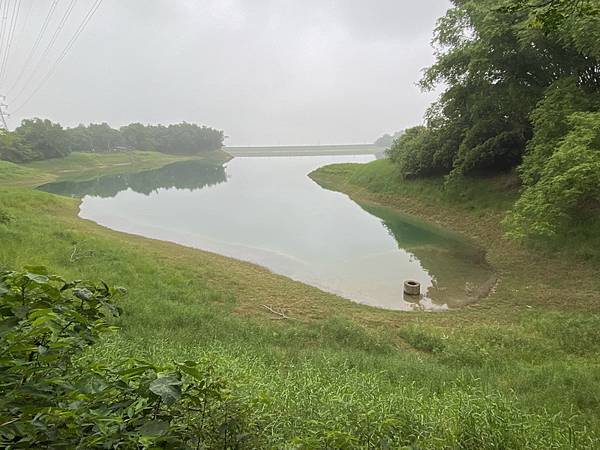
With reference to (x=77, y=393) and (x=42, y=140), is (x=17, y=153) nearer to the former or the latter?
(x=42, y=140)

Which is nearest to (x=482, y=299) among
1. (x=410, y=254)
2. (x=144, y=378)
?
(x=410, y=254)

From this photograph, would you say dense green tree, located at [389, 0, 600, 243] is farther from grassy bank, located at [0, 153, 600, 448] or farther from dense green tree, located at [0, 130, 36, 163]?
dense green tree, located at [0, 130, 36, 163]

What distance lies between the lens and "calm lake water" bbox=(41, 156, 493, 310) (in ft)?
37.7

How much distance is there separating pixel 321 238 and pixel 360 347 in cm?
1112

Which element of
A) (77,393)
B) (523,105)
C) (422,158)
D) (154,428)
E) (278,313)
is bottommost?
(278,313)

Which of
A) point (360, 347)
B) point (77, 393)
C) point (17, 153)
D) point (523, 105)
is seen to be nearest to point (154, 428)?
point (77, 393)

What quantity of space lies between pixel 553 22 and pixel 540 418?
11.2 ft

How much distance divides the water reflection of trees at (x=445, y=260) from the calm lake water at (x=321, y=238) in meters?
0.03

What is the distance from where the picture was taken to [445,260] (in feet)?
44.5

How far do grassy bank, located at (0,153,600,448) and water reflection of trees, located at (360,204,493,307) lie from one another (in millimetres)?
705

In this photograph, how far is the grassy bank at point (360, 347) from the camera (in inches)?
105

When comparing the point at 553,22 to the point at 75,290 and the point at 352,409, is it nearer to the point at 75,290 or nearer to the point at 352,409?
the point at 352,409

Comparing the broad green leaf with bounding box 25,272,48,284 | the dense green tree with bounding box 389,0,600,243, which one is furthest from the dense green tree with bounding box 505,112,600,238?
the broad green leaf with bounding box 25,272,48,284

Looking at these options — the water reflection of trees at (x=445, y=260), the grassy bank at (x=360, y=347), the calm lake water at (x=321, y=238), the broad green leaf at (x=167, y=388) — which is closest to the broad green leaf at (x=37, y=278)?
the broad green leaf at (x=167, y=388)
